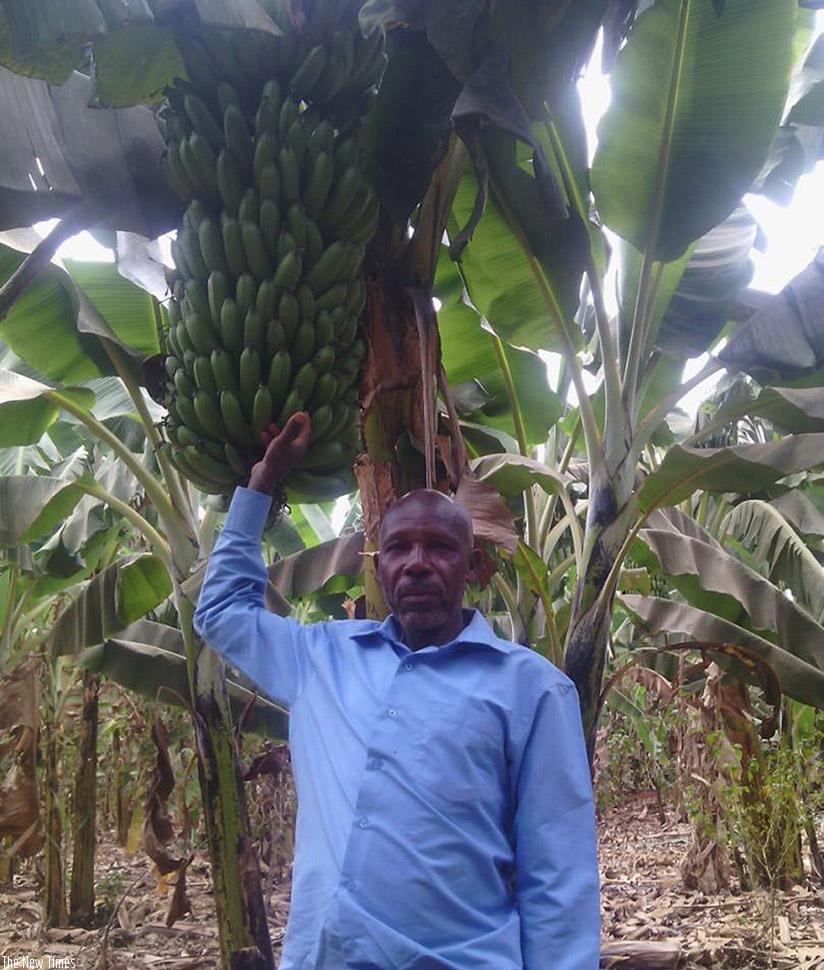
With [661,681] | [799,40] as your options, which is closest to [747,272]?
[799,40]

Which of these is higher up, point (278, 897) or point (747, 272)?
point (747, 272)

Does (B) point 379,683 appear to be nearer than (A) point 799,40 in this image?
Yes

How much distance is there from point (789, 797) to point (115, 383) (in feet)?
10.8

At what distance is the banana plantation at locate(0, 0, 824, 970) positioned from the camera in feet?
4.90

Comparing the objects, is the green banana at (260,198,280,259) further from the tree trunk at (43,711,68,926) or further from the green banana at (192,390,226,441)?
the tree trunk at (43,711,68,926)

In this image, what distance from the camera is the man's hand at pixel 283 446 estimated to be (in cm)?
145

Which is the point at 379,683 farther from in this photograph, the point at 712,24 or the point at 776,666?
the point at 776,666

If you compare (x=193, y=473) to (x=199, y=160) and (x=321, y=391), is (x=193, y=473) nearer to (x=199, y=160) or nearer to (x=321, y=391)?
(x=321, y=391)

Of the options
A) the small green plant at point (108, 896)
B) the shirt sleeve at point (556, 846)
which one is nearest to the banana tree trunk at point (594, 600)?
the shirt sleeve at point (556, 846)

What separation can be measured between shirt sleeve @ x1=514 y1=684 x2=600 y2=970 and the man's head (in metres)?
0.22

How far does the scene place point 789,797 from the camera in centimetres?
374

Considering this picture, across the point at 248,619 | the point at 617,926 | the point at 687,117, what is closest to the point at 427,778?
the point at 248,619

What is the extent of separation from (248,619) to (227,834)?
168cm

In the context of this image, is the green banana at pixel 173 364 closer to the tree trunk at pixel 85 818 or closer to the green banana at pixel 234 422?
the green banana at pixel 234 422
